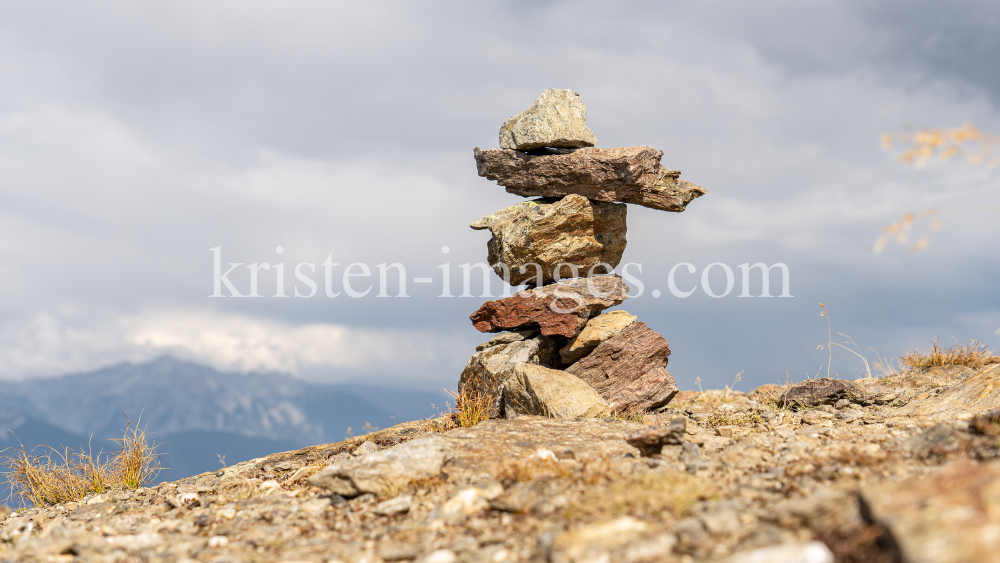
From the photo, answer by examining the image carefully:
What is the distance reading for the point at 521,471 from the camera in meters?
5.78

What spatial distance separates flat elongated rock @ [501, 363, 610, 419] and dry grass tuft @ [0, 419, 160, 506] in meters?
6.57

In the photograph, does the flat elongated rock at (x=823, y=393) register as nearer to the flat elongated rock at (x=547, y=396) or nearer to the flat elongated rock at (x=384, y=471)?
the flat elongated rock at (x=547, y=396)

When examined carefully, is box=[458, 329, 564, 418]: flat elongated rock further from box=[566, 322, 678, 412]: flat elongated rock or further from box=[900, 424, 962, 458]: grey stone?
box=[900, 424, 962, 458]: grey stone

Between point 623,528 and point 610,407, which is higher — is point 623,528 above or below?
above

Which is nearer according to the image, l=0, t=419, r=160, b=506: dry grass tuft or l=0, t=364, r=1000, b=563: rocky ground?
l=0, t=364, r=1000, b=563: rocky ground

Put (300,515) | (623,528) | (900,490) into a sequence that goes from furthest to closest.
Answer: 1. (300,515)
2. (623,528)
3. (900,490)

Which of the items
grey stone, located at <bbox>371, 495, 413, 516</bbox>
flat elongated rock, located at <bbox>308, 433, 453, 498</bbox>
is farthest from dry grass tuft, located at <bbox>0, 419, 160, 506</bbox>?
grey stone, located at <bbox>371, 495, 413, 516</bbox>

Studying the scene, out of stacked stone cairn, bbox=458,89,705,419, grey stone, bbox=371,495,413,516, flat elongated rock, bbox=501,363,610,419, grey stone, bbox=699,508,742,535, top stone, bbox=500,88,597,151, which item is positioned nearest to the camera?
grey stone, bbox=699,508,742,535

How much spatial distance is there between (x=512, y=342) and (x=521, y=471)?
7030 millimetres

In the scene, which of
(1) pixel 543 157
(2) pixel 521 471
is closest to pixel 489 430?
(2) pixel 521 471

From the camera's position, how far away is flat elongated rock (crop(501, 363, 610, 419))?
33.1ft

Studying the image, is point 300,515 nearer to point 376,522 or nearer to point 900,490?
point 376,522

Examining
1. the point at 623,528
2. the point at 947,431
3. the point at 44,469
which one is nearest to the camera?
the point at 623,528

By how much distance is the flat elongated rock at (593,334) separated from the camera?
12.5m
